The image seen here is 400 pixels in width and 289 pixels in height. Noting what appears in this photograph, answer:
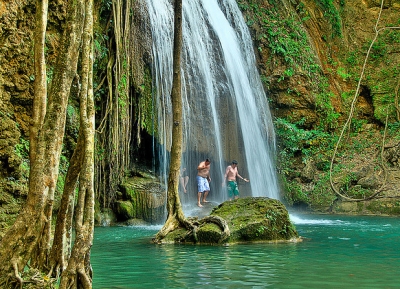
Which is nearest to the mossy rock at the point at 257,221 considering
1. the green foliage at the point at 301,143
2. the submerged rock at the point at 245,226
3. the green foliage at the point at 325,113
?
the submerged rock at the point at 245,226

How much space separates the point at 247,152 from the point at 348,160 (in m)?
4.04

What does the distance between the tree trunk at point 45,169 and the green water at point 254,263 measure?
1.30 meters

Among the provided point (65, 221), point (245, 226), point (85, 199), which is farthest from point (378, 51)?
point (65, 221)

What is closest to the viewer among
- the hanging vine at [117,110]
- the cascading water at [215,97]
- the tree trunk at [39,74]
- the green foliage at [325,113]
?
the tree trunk at [39,74]

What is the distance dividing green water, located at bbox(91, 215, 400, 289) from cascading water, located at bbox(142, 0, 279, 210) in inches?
240

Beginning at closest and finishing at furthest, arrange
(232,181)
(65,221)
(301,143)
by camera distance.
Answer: (65,221), (232,181), (301,143)

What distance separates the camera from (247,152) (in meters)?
17.1

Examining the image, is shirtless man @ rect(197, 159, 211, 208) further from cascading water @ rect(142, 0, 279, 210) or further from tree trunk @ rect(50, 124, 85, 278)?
tree trunk @ rect(50, 124, 85, 278)

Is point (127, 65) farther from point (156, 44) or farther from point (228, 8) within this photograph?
point (228, 8)

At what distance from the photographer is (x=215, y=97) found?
53.2 feet

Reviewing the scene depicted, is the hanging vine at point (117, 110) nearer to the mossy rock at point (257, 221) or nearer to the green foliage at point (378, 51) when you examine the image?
the mossy rock at point (257, 221)

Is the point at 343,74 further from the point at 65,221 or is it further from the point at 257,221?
the point at 65,221

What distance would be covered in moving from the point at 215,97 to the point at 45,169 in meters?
12.6

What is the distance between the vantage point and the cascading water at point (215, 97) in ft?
48.0
